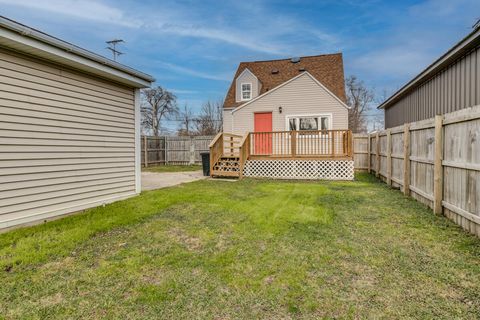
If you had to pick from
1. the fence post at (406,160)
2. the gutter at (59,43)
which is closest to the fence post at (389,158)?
the fence post at (406,160)

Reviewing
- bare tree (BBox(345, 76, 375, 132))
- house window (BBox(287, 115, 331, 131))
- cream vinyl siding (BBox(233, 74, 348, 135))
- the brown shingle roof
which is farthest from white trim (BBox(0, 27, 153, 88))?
bare tree (BBox(345, 76, 375, 132))

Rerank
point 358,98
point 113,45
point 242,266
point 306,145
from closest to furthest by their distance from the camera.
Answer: point 242,266 → point 306,145 → point 113,45 → point 358,98

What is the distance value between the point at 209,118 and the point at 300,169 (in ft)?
63.2

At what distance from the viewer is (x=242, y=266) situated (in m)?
2.83

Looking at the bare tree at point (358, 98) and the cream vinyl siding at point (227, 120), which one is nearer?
the cream vinyl siding at point (227, 120)

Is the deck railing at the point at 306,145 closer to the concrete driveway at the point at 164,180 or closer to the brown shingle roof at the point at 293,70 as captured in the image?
the concrete driveway at the point at 164,180

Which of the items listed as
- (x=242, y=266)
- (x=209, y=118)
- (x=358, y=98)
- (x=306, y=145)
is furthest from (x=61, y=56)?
(x=358, y=98)

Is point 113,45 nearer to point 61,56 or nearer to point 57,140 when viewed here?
point 61,56

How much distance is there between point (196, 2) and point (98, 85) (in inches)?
311

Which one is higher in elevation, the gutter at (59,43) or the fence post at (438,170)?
the gutter at (59,43)

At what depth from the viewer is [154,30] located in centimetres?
1530

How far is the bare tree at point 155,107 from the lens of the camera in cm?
2612

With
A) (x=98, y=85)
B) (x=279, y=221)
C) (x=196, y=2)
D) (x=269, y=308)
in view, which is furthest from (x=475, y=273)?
(x=196, y=2)

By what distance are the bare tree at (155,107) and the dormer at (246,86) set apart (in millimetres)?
13278
